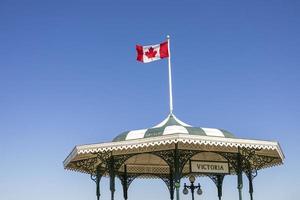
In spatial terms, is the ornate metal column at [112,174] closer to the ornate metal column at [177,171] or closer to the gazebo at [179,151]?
the gazebo at [179,151]

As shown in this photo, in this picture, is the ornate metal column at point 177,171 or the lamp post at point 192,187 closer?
the ornate metal column at point 177,171

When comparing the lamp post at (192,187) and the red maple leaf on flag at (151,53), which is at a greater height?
the red maple leaf on flag at (151,53)

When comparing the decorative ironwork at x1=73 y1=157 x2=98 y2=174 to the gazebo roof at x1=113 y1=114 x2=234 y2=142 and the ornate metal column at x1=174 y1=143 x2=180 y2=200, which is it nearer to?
the gazebo roof at x1=113 y1=114 x2=234 y2=142

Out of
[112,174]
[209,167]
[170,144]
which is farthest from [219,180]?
[112,174]

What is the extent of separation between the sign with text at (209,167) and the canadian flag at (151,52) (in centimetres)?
698

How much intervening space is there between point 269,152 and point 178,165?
5.91 meters

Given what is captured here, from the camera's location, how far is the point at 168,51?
25891mm

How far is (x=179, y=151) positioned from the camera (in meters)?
20.9

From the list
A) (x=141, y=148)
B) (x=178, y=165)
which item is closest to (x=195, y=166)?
(x=178, y=165)

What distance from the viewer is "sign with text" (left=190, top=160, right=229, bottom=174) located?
21.4 metres

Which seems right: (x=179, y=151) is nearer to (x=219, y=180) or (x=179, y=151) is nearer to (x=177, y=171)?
(x=177, y=171)

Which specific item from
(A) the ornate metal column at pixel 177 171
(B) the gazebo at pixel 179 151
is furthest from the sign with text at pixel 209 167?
(A) the ornate metal column at pixel 177 171

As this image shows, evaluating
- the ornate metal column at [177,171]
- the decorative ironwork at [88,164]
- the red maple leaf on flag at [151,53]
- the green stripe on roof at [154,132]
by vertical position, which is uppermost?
the red maple leaf on flag at [151,53]

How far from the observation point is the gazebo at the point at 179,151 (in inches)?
804
